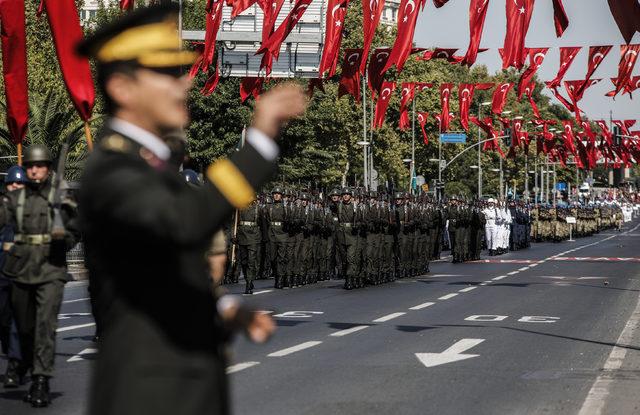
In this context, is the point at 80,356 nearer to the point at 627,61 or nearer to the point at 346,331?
the point at 346,331

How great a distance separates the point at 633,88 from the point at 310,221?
48.5ft

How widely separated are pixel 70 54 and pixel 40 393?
7083mm

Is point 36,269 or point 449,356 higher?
point 36,269

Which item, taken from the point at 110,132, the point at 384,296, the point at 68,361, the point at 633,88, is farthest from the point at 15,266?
the point at 633,88

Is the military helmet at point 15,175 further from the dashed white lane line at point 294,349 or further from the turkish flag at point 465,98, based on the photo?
the turkish flag at point 465,98

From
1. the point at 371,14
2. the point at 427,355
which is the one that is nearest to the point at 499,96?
the point at 371,14

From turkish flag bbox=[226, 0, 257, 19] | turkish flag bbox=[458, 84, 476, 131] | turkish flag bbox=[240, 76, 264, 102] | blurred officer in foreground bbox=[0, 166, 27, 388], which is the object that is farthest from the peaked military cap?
turkish flag bbox=[458, 84, 476, 131]

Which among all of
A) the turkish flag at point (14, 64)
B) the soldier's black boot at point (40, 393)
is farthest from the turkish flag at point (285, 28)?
the soldier's black boot at point (40, 393)

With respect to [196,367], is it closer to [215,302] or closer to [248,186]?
[215,302]

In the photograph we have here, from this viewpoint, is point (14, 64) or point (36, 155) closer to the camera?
point (36, 155)

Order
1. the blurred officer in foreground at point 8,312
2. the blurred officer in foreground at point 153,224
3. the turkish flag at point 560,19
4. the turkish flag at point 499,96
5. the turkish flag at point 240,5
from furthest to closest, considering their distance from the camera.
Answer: the turkish flag at point 499,96
the turkish flag at point 240,5
the turkish flag at point 560,19
the blurred officer in foreground at point 8,312
the blurred officer in foreground at point 153,224

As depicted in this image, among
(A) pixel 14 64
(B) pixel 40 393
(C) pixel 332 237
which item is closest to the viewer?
(B) pixel 40 393

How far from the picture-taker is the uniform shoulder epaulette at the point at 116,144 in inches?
131

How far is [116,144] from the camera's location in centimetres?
334
